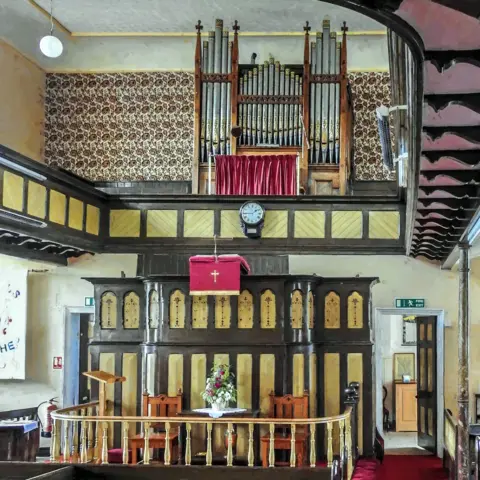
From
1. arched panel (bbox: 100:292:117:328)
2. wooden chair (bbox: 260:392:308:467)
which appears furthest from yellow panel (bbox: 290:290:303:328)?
arched panel (bbox: 100:292:117:328)

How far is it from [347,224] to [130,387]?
4150 millimetres

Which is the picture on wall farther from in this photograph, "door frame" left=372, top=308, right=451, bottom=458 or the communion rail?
the communion rail

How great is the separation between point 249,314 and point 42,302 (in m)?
3.99

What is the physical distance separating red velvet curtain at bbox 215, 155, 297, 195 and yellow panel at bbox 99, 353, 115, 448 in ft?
10.3

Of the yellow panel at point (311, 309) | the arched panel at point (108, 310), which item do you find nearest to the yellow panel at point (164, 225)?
the arched panel at point (108, 310)

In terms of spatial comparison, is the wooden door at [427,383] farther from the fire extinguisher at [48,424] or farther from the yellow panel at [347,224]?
the fire extinguisher at [48,424]

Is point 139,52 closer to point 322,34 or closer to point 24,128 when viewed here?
point 24,128

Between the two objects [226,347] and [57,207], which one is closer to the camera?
[57,207]

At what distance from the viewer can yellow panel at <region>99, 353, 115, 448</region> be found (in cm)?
1212

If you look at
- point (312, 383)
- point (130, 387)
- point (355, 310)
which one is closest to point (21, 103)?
point (130, 387)

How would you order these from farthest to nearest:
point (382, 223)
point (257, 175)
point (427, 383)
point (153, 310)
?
point (427, 383) < point (257, 175) < point (382, 223) < point (153, 310)

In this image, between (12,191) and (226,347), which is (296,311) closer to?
(226,347)

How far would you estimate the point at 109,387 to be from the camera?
12203 mm

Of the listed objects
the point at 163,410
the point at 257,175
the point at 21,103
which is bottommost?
the point at 163,410
